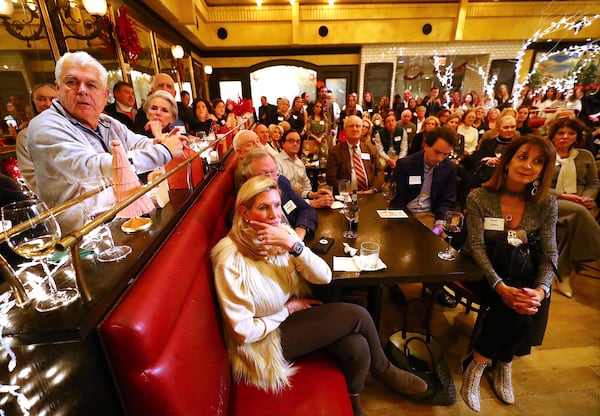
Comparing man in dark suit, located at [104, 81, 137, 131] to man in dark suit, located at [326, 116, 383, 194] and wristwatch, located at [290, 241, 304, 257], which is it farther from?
wristwatch, located at [290, 241, 304, 257]

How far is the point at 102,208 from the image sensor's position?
107 cm

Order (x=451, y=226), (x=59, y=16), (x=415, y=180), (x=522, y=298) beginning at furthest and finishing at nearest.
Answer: (x=59, y=16) < (x=415, y=180) < (x=451, y=226) < (x=522, y=298)

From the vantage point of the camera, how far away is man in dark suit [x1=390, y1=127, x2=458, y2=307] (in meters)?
2.47

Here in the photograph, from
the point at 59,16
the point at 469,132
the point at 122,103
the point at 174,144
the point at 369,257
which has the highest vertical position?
the point at 59,16

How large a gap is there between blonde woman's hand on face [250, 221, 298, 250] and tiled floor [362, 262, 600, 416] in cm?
113

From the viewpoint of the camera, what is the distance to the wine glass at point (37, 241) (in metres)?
0.64

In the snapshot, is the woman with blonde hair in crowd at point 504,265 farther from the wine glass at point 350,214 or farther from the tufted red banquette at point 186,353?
the tufted red banquette at point 186,353

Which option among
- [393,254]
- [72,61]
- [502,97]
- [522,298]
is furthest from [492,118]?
[72,61]

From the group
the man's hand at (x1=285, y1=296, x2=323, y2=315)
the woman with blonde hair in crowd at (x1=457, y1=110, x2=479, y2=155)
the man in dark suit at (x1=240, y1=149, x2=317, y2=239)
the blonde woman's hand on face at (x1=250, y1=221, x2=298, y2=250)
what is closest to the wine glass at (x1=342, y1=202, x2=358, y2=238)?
the man in dark suit at (x1=240, y1=149, x2=317, y2=239)

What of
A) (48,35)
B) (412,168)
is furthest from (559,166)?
(48,35)

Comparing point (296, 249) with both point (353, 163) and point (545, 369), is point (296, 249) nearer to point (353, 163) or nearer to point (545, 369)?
point (545, 369)

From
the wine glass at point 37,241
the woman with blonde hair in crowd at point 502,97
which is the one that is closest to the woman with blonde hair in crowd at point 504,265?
the wine glass at point 37,241

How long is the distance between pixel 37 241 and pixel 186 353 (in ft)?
1.57

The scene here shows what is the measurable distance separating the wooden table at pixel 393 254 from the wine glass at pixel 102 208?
0.94 meters
